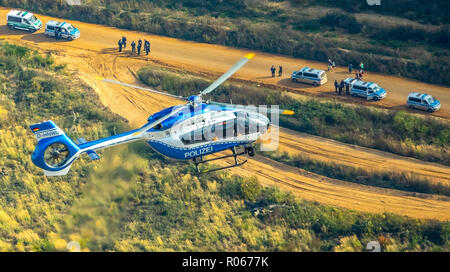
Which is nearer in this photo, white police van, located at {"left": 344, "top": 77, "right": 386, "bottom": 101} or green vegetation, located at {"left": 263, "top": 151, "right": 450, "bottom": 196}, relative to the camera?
green vegetation, located at {"left": 263, "top": 151, "right": 450, "bottom": 196}

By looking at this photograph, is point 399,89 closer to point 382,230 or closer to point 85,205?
point 382,230

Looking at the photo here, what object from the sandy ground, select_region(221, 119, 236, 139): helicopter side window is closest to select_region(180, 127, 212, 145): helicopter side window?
select_region(221, 119, 236, 139): helicopter side window

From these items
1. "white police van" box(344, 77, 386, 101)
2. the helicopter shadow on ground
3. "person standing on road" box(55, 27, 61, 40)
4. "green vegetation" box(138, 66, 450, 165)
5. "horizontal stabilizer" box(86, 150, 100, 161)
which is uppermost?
"person standing on road" box(55, 27, 61, 40)

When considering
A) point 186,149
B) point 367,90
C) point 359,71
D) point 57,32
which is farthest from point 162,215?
point 57,32

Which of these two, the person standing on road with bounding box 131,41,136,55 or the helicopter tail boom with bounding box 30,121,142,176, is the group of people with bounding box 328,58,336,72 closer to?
the person standing on road with bounding box 131,41,136,55

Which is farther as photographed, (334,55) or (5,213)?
(334,55)

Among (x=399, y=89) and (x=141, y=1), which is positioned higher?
(x=141, y=1)
